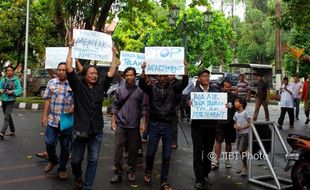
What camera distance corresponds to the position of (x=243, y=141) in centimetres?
727

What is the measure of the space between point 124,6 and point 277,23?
273 inches

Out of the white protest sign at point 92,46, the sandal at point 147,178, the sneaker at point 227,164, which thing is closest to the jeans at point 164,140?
the sandal at point 147,178

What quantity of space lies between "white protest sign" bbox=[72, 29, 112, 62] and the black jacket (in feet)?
2.69

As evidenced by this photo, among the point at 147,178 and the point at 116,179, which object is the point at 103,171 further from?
the point at 147,178

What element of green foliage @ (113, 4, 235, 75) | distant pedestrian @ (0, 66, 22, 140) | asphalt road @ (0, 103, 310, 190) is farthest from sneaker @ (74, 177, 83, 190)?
green foliage @ (113, 4, 235, 75)

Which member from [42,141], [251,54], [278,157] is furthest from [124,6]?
[251,54]

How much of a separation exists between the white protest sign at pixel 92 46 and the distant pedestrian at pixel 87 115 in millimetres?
821

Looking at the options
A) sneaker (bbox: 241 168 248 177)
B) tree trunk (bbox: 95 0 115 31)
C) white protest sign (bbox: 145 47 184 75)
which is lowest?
sneaker (bbox: 241 168 248 177)

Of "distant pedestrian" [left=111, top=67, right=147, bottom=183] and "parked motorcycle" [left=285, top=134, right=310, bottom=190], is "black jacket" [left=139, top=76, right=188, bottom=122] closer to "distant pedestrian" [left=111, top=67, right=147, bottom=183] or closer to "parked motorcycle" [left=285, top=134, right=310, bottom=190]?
"distant pedestrian" [left=111, top=67, right=147, bottom=183]

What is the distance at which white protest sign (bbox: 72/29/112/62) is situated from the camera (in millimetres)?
6387

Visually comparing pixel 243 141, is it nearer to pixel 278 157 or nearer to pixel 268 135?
pixel 268 135

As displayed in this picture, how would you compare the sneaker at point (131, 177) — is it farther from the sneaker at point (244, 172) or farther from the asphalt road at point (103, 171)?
the sneaker at point (244, 172)

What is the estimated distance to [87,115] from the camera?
5379 millimetres

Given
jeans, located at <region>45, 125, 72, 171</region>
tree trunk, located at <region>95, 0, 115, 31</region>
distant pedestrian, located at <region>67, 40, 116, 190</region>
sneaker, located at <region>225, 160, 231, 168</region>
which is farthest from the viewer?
tree trunk, located at <region>95, 0, 115, 31</region>
